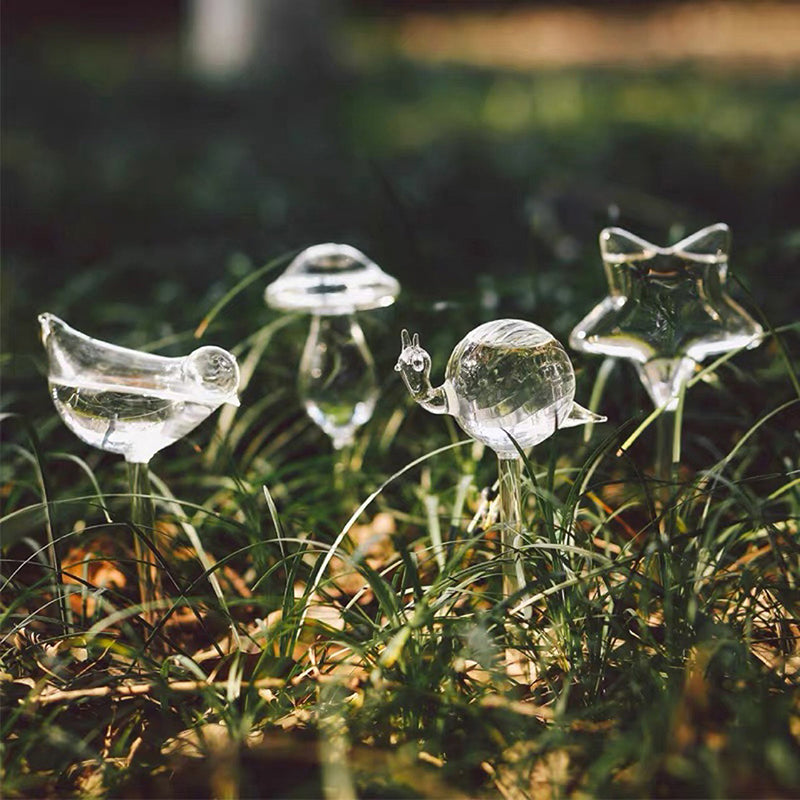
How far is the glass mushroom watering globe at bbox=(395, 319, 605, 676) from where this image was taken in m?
1.67

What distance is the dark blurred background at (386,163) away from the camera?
3.30 metres

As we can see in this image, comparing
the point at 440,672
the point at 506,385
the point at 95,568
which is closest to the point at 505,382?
the point at 506,385

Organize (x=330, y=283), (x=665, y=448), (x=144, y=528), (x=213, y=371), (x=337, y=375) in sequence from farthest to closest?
(x=337, y=375), (x=330, y=283), (x=665, y=448), (x=144, y=528), (x=213, y=371)

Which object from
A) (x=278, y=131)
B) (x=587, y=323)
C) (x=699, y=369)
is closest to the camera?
(x=587, y=323)

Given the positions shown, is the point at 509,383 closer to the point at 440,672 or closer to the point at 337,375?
the point at 440,672

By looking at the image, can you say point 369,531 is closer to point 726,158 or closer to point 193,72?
point 726,158

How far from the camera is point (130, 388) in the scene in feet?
5.75

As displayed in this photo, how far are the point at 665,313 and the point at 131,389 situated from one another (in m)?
0.96

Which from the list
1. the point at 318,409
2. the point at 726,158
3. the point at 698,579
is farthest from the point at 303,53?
the point at 698,579

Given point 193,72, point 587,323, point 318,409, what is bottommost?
point 193,72

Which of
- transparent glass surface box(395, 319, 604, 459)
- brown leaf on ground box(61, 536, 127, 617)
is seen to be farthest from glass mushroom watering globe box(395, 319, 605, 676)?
brown leaf on ground box(61, 536, 127, 617)

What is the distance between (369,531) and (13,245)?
118 inches

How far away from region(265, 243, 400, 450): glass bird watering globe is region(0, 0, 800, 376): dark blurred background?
0.43 m

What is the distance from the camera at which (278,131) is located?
6.76 metres
